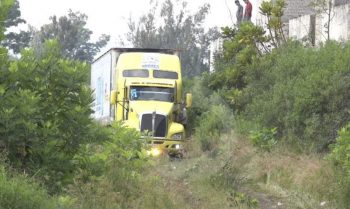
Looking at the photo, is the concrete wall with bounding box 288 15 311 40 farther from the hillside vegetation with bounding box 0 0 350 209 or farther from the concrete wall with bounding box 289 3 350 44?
the hillside vegetation with bounding box 0 0 350 209

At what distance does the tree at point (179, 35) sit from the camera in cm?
5944

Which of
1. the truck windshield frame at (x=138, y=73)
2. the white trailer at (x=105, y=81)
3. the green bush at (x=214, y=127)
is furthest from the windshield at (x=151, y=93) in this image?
the green bush at (x=214, y=127)

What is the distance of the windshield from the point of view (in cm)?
2223

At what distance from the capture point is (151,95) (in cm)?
2231

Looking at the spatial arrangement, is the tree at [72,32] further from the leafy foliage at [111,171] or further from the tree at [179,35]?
the leafy foliage at [111,171]

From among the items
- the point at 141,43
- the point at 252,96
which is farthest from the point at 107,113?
the point at 141,43

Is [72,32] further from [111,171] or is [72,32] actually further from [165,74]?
[111,171]

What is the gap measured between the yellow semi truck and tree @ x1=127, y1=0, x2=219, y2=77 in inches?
1335

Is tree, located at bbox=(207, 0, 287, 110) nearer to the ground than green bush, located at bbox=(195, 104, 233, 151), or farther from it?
farther from it

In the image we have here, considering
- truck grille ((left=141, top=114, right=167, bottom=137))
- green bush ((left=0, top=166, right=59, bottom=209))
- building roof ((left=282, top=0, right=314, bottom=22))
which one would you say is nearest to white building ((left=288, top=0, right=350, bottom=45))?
building roof ((left=282, top=0, right=314, bottom=22))

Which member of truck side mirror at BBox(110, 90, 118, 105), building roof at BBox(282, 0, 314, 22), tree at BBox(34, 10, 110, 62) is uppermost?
tree at BBox(34, 10, 110, 62)

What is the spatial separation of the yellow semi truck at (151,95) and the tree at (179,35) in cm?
3390

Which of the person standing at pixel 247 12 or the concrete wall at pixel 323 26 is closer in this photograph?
the concrete wall at pixel 323 26

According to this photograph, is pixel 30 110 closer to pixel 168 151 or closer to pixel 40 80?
pixel 40 80
